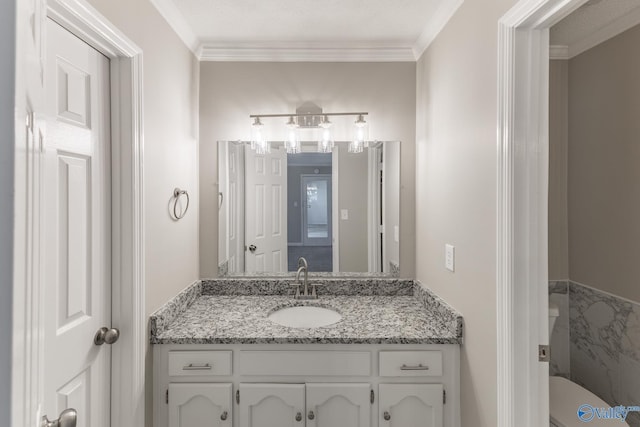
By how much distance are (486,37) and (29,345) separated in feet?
5.24

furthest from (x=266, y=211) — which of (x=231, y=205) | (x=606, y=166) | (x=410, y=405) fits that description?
(x=606, y=166)

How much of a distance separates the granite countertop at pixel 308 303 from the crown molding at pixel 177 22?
139 cm

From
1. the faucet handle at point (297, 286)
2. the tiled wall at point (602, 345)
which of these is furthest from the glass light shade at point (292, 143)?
the tiled wall at point (602, 345)

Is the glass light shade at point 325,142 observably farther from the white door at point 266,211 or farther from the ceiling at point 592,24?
the ceiling at point 592,24

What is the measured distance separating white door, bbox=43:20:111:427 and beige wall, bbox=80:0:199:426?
18cm

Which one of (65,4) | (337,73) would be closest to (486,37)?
(337,73)

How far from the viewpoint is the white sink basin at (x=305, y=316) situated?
78.2 inches

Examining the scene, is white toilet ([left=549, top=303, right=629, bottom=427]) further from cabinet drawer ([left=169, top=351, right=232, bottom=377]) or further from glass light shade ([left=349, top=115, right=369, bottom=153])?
cabinet drawer ([left=169, top=351, right=232, bottom=377])

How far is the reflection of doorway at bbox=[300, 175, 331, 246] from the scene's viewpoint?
2326 millimetres

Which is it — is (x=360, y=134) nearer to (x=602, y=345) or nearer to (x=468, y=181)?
(x=468, y=181)

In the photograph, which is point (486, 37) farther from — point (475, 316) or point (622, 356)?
point (622, 356)

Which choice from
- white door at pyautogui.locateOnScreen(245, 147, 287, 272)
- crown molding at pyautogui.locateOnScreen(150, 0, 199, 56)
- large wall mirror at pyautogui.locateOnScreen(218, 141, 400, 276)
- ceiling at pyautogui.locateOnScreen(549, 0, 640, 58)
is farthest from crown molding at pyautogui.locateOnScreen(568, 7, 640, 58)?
crown molding at pyautogui.locateOnScreen(150, 0, 199, 56)

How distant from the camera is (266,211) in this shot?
236 cm

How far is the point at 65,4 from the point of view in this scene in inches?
40.8
